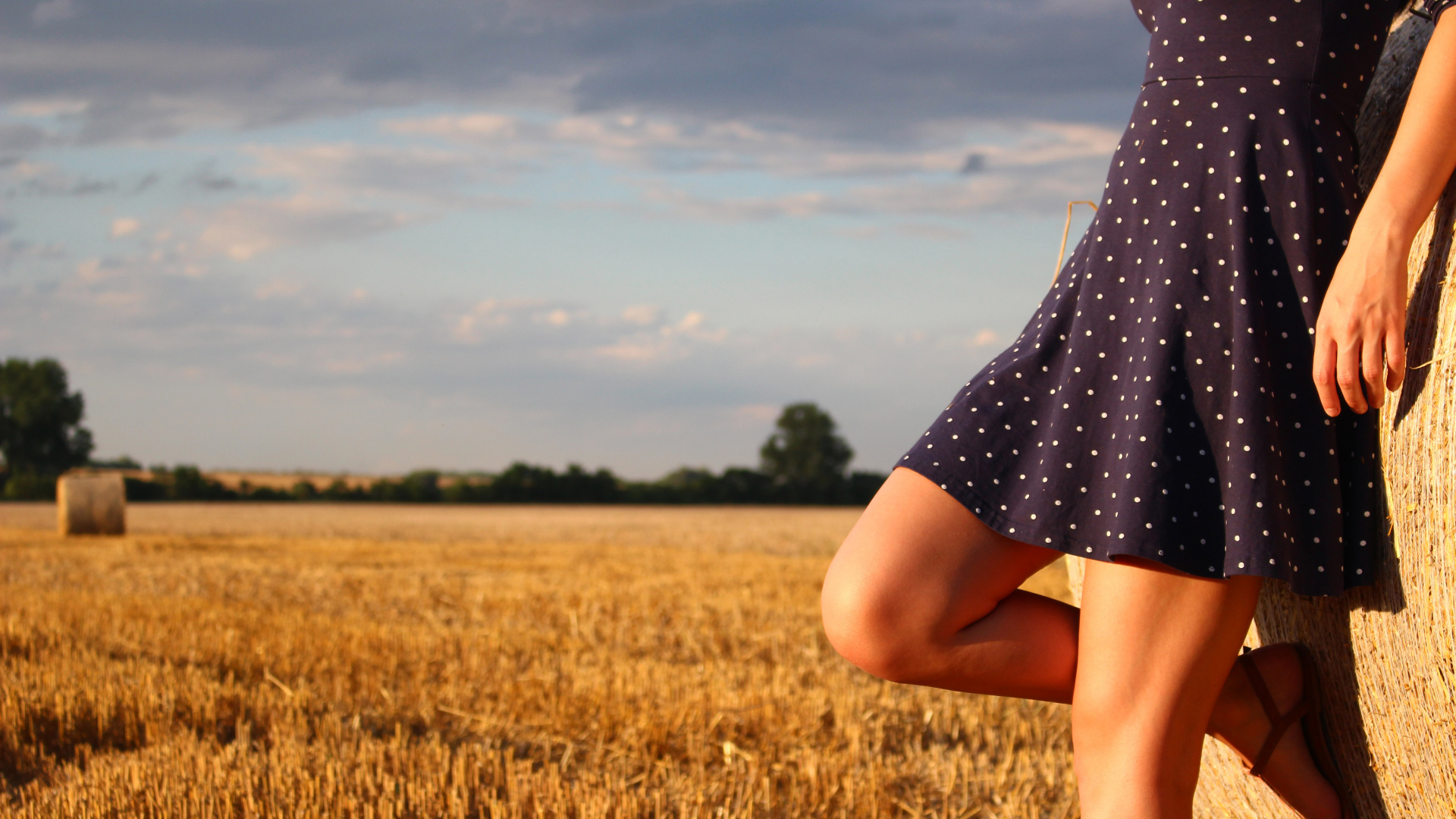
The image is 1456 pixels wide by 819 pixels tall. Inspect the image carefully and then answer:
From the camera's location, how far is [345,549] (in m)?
12.2

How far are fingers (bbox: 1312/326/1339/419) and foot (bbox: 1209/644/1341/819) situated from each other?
1.61ft

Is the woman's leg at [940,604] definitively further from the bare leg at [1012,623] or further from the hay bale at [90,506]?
the hay bale at [90,506]

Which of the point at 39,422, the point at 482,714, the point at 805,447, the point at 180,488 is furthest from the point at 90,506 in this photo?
the point at 39,422

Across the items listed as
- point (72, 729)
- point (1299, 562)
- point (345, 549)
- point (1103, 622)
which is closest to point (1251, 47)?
point (1299, 562)

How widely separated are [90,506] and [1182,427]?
16775 mm

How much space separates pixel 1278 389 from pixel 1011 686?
57 cm

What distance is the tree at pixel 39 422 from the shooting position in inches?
2443

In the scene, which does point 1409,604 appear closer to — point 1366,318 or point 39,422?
point 1366,318

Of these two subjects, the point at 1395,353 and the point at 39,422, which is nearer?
the point at 1395,353

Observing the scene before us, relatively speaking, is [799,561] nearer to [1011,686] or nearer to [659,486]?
[1011,686]

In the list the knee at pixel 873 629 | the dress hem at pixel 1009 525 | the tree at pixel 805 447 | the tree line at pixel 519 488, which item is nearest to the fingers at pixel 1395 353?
the dress hem at pixel 1009 525

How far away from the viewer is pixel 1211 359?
151 centimetres

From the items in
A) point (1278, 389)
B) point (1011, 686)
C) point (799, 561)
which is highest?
point (1278, 389)

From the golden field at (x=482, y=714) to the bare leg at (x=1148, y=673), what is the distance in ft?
4.04
